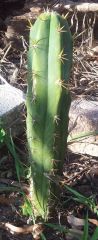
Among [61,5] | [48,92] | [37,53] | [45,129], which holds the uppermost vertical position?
[61,5]

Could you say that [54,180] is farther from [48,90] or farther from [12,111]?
[12,111]

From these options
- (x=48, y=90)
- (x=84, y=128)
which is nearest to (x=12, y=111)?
(x=84, y=128)

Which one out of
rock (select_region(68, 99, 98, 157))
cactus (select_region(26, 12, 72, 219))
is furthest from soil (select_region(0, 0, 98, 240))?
cactus (select_region(26, 12, 72, 219))

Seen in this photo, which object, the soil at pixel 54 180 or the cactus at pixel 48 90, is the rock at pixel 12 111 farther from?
the cactus at pixel 48 90

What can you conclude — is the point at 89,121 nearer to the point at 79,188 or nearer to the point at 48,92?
the point at 79,188

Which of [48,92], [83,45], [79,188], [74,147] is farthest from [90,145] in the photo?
[83,45]

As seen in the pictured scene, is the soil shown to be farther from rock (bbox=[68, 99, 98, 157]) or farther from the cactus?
the cactus
